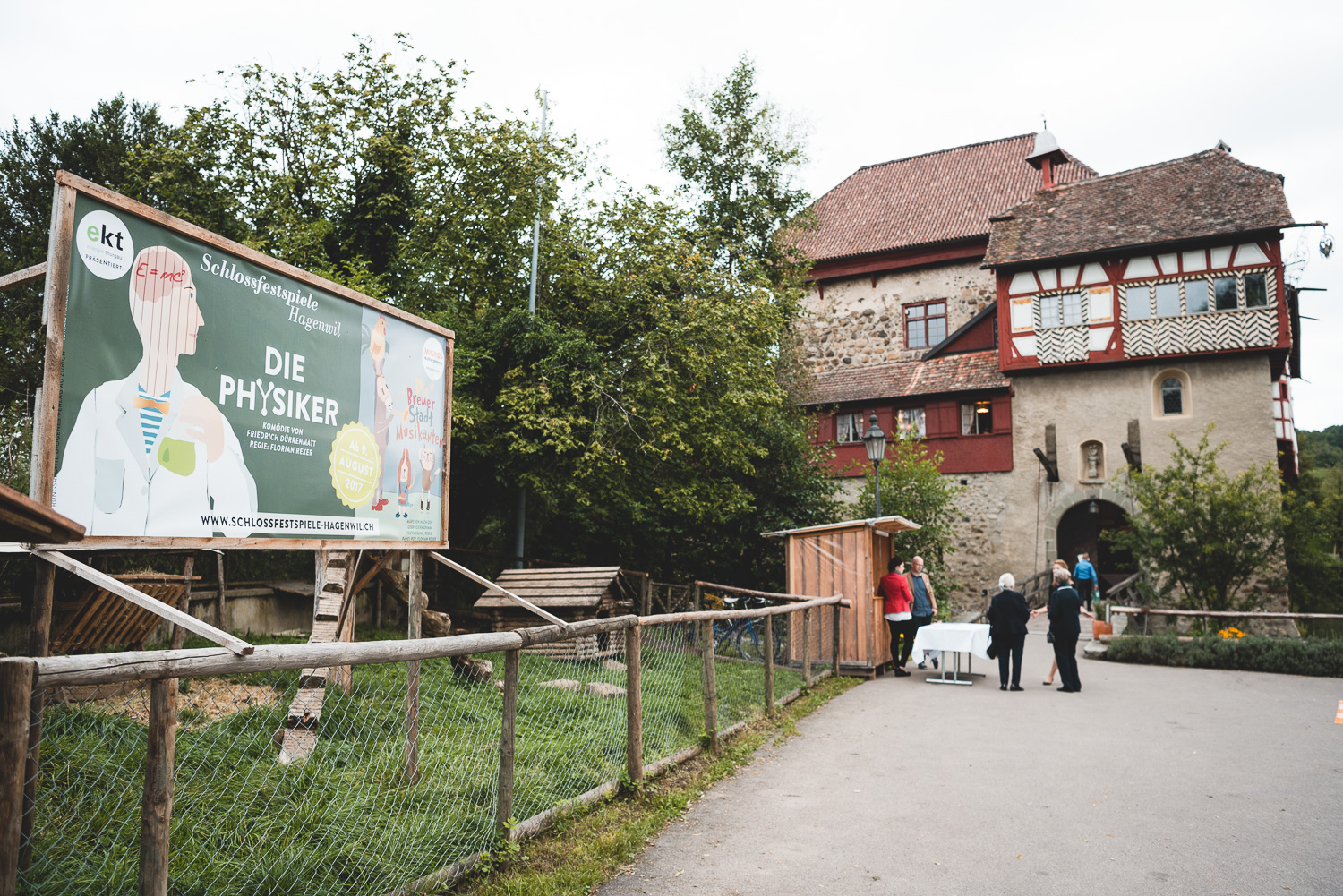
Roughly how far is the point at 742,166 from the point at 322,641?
24.2m

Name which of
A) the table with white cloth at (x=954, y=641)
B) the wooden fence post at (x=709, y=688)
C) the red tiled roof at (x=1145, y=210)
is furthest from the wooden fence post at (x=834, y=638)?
the red tiled roof at (x=1145, y=210)

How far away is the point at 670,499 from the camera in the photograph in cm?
1798

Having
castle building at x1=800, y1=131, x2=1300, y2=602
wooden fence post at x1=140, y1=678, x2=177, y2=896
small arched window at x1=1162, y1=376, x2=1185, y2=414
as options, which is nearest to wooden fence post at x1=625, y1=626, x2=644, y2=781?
wooden fence post at x1=140, y1=678, x2=177, y2=896

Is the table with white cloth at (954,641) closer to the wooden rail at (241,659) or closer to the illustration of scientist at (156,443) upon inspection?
the wooden rail at (241,659)

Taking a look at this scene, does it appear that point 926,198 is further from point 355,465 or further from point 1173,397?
point 355,465

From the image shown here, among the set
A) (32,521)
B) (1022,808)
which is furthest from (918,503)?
(32,521)

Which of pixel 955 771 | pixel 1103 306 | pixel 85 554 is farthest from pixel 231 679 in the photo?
pixel 1103 306

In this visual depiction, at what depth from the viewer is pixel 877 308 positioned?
1345 inches

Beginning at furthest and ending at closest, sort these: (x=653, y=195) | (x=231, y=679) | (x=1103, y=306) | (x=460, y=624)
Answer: (x=1103, y=306), (x=653, y=195), (x=460, y=624), (x=231, y=679)

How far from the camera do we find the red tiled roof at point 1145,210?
2472cm

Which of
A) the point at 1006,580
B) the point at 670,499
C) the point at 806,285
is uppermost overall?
the point at 806,285

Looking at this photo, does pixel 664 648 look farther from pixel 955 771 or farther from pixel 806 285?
pixel 806 285

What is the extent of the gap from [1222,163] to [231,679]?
3006cm

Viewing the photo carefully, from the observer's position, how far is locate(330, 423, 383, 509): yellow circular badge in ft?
16.0
